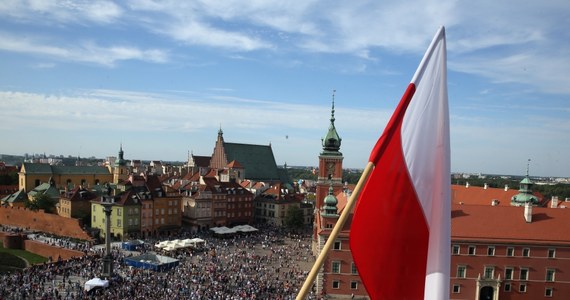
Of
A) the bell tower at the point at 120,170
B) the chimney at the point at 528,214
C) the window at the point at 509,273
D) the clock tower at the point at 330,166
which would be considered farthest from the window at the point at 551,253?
the bell tower at the point at 120,170

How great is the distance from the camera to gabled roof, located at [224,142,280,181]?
92.4m

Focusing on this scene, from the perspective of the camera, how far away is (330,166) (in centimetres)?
5278

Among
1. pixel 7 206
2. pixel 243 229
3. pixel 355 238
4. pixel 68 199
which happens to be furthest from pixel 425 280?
pixel 7 206

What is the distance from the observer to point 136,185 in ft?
200

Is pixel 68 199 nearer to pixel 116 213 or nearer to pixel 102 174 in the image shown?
pixel 116 213

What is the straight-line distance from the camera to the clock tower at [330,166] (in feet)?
170

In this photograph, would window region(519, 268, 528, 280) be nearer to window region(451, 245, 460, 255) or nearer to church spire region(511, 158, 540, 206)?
window region(451, 245, 460, 255)

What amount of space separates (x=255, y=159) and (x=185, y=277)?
61.6 metres

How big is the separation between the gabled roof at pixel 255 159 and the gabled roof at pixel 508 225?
60156 millimetres

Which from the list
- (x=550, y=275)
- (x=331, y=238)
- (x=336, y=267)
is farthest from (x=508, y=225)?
(x=331, y=238)

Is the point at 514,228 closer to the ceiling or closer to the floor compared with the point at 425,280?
closer to the floor

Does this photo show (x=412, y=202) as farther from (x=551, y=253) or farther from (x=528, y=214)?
(x=528, y=214)

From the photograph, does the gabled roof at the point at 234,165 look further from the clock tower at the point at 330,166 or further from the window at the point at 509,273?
the window at the point at 509,273

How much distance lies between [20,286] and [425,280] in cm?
3155
